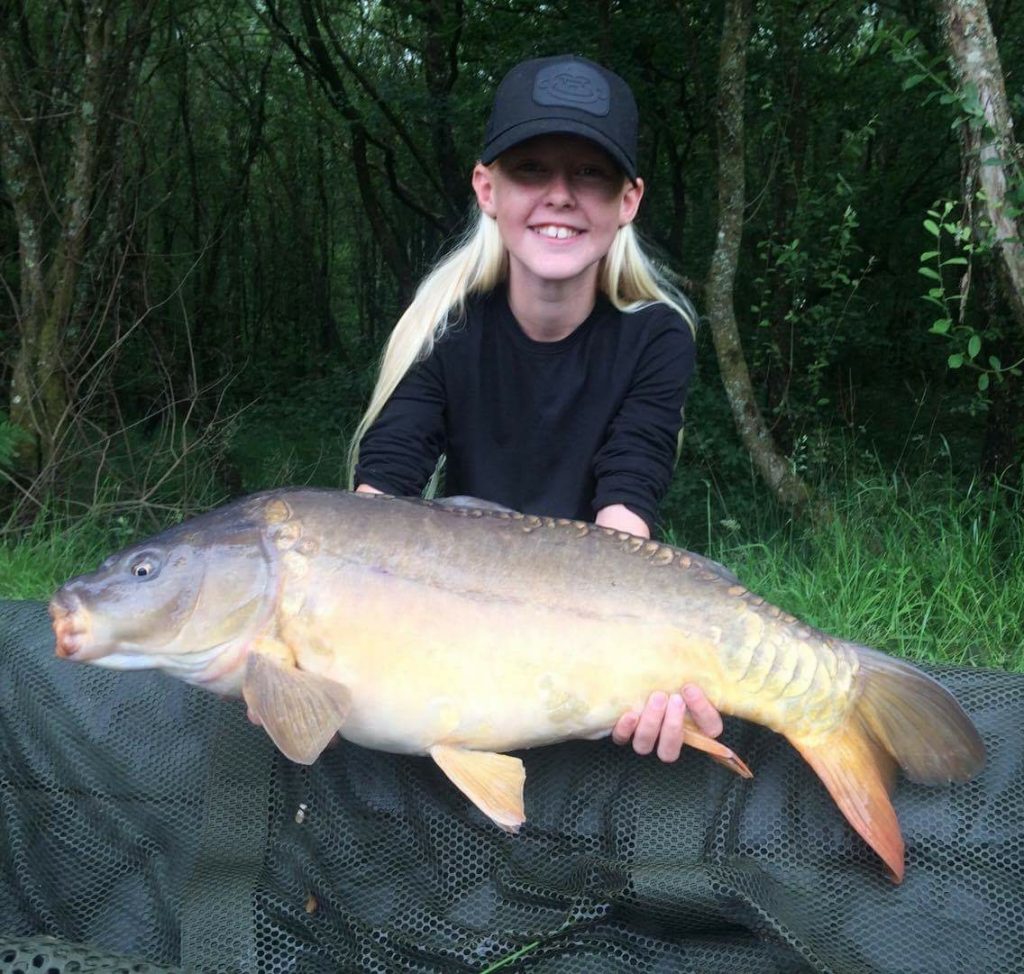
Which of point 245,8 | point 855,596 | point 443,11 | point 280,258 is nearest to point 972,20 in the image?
point 855,596

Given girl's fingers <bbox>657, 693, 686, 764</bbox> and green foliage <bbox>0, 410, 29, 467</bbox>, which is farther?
green foliage <bbox>0, 410, 29, 467</bbox>

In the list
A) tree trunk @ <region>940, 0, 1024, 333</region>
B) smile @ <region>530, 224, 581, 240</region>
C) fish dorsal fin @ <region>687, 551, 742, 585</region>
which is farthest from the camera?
tree trunk @ <region>940, 0, 1024, 333</region>

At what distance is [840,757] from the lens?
4.18 feet

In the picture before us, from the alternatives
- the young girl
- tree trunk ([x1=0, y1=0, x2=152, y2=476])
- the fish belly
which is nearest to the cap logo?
the young girl

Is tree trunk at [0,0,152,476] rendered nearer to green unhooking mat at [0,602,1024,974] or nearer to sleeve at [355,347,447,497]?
sleeve at [355,347,447,497]

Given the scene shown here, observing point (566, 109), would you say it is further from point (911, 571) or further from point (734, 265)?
point (734, 265)

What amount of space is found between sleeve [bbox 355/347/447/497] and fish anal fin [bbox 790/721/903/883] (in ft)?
2.68

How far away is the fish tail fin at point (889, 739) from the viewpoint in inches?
49.9

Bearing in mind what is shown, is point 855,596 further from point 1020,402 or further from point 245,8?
point 245,8

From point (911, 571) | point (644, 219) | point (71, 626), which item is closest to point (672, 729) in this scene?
point (71, 626)

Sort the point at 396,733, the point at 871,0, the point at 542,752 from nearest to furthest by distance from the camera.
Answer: the point at 396,733
the point at 542,752
the point at 871,0

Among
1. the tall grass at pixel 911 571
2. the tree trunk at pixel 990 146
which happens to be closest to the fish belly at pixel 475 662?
the tall grass at pixel 911 571

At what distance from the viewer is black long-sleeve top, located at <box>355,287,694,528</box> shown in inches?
74.3

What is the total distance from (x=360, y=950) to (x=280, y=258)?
8.85 metres
